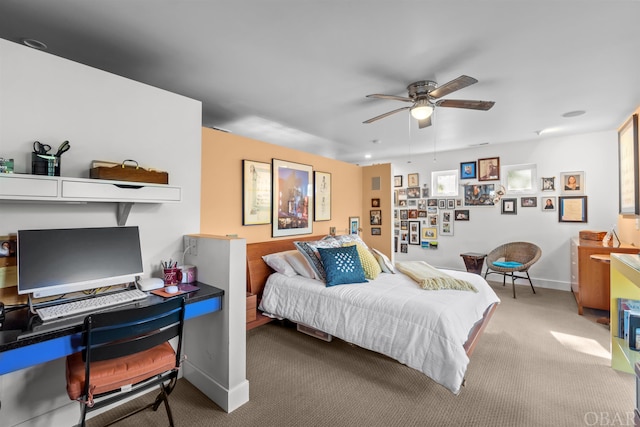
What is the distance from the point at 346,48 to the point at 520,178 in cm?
463

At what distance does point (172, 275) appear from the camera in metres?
2.16

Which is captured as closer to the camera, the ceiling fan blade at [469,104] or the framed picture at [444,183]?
the ceiling fan blade at [469,104]

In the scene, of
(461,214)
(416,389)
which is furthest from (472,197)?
(416,389)

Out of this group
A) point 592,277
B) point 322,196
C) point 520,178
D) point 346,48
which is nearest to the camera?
point 346,48

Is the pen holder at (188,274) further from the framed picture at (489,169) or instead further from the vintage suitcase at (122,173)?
the framed picture at (489,169)

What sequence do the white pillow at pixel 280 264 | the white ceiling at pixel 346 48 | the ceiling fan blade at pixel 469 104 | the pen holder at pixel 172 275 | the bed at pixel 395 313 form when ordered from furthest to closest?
the white pillow at pixel 280 264 < the ceiling fan blade at pixel 469 104 < the pen holder at pixel 172 275 < the bed at pixel 395 313 < the white ceiling at pixel 346 48

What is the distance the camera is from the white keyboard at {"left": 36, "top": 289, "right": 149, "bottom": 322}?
4.98 ft

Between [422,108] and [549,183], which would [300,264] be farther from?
[549,183]

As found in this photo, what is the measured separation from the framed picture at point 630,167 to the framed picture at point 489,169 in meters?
1.72

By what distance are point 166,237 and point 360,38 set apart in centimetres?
210

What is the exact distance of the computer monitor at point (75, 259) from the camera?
1630 mm

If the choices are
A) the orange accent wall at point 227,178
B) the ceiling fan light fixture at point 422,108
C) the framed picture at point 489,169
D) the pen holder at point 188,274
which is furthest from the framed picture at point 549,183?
the pen holder at point 188,274

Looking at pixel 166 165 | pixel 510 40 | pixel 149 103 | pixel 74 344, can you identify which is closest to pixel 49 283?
pixel 74 344

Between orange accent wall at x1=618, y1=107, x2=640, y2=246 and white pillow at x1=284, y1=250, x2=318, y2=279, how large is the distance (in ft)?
12.6
